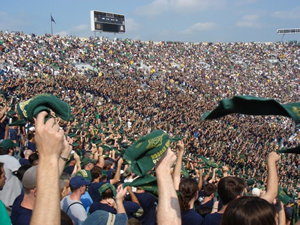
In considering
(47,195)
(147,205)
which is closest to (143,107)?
(147,205)

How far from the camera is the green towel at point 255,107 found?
47.4 inches

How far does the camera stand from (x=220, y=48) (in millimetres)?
47188

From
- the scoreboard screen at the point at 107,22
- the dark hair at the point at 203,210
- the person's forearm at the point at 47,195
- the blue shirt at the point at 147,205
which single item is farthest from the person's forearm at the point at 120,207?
the scoreboard screen at the point at 107,22

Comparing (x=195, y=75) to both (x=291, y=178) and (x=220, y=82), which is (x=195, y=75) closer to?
(x=220, y=82)

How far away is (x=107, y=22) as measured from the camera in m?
39.5

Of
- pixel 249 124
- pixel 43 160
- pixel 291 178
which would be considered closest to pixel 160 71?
pixel 249 124

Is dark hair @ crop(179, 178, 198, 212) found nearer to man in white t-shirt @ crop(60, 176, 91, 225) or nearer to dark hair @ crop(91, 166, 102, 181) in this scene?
man in white t-shirt @ crop(60, 176, 91, 225)

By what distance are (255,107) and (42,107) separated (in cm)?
123

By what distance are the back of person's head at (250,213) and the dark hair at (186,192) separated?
1325mm

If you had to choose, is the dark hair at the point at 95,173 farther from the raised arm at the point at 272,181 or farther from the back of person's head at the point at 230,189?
the raised arm at the point at 272,181

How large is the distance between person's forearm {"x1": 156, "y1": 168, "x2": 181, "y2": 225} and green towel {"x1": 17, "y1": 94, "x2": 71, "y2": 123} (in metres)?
0.72

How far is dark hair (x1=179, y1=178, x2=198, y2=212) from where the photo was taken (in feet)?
10.1

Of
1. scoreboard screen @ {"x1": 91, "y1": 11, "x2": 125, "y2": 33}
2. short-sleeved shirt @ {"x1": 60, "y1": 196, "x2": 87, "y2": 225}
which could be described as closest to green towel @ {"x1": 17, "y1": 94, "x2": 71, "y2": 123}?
short-sleeved shirt @ {"x1": 60, "y1": 196, "x2": 87, "y2": 225}

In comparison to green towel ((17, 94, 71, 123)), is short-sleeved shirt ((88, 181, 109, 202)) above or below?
below
